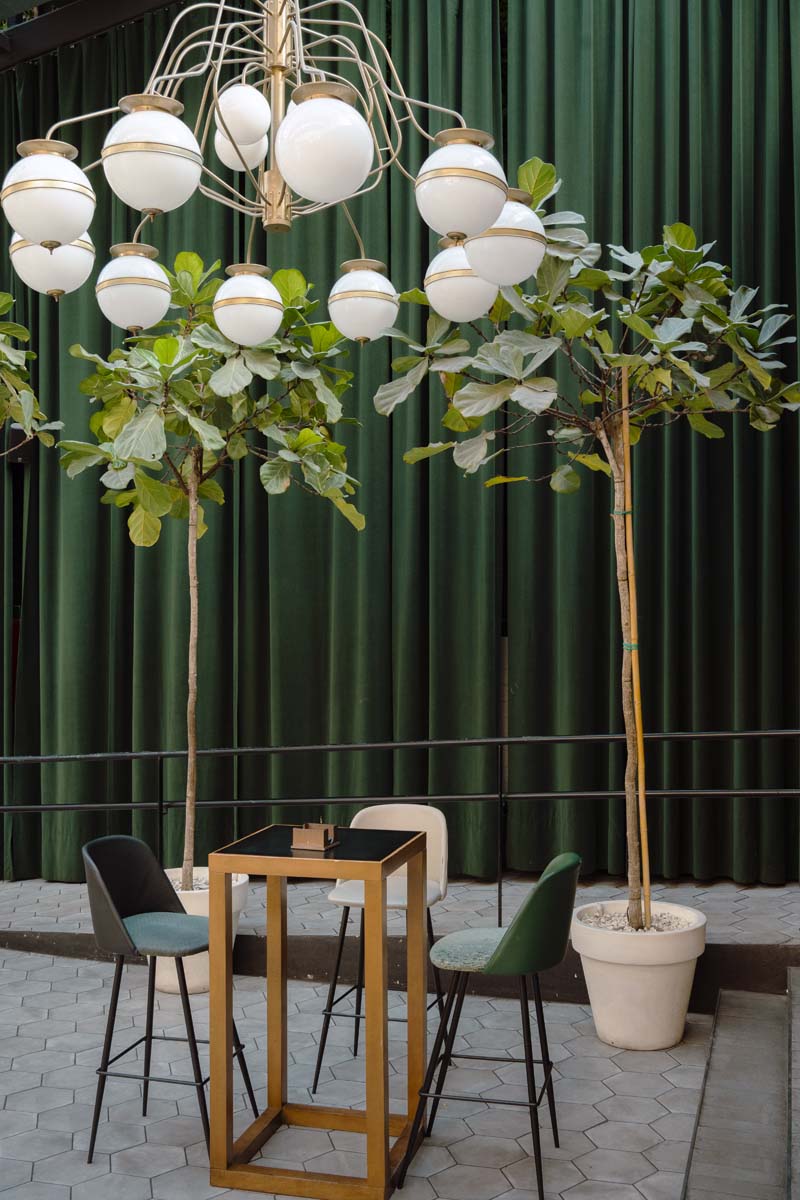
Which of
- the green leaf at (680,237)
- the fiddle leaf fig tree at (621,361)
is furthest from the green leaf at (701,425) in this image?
the green leaf at (680,237)

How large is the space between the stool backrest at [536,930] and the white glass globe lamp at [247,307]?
1.44 m

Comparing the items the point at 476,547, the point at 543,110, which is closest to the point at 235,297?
the point at 476,547

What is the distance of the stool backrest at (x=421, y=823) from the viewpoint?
3.75 m

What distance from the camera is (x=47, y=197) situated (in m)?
2.18

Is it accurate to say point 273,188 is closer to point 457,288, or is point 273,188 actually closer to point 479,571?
point 457,288

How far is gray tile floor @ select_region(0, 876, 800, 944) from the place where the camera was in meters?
4.28

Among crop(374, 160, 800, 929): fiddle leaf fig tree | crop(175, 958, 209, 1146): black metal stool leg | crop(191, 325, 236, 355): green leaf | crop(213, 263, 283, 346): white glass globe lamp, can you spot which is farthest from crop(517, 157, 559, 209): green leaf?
crop(175, 958, 209, 1146): black metal stool leg

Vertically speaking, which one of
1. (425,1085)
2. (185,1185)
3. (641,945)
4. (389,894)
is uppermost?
(389,894)

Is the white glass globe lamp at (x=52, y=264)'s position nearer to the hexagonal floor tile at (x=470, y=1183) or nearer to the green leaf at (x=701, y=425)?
the green leaf at (x=701, y=425)

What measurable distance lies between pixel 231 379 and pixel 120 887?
1.48 meters

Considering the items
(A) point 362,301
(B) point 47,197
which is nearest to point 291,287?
(A) point 362,301

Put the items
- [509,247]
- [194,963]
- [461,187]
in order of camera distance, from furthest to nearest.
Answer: [194,963] → [509,247] → [461,187]

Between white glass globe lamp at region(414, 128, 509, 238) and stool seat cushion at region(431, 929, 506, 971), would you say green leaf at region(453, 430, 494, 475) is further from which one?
stool seat cushion at region(431, 929, 506, 971)

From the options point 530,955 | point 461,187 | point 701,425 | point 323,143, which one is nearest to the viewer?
point 323,143
